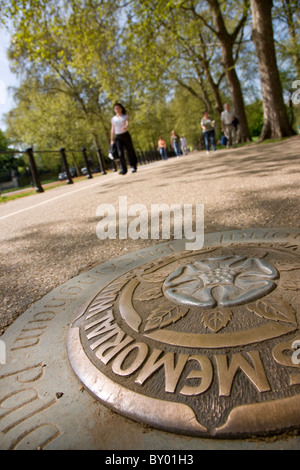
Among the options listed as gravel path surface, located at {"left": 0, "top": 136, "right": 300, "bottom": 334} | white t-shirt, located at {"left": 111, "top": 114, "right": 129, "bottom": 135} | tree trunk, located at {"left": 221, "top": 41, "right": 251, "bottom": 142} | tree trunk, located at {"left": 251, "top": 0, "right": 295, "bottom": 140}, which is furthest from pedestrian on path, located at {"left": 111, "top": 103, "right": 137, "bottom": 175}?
tree trunk, located at {"left": 221, "top": 41, "right": 251, "bottom": 142}

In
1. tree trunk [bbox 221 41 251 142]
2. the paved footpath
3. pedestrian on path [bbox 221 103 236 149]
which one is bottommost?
the paved footpath

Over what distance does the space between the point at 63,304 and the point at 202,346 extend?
0.93m

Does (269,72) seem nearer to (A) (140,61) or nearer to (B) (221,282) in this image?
(A) (140,61)

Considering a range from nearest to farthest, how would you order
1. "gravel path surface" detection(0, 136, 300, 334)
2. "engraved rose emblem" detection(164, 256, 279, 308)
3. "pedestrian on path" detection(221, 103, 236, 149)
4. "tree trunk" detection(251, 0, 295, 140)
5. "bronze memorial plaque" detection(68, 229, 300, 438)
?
"bronze memorial plaque" detection(68, 229, 300, 438)
"engraved rose emblem" detection(164, 256, 279, 308)
"gravel path surface" detection(0, 136, 300, 334)
"tree trunk" detection(251, 0, 295, 140)
"pedestrian on path" detection(221, 103, 236, 149)

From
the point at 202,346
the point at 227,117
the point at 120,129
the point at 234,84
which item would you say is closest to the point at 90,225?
the point at 202,346

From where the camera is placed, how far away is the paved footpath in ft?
2.94

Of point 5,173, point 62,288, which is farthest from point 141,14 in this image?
point 5,173

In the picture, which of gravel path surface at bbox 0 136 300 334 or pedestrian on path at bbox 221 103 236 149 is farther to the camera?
pedestrian on path at bbox 221 103 236 149

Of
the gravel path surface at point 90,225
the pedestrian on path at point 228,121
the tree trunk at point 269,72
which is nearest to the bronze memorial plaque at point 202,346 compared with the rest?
the gravel path surface at point 90,225

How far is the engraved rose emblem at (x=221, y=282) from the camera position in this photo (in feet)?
4.42

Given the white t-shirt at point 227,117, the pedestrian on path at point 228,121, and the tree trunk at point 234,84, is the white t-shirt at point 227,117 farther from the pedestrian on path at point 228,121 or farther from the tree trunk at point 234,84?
the tree trunk at point 234,84

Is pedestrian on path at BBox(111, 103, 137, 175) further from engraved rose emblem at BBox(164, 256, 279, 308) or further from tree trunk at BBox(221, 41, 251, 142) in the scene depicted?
tree trunk at BBox(221, 41, 251, 142)

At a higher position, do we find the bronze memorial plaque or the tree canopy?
the tree canopy
